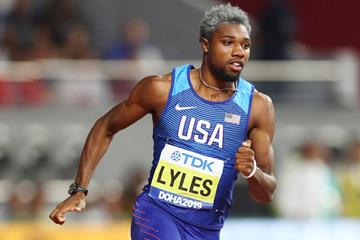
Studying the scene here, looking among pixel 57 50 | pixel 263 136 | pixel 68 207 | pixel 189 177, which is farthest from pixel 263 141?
pixel 57 50

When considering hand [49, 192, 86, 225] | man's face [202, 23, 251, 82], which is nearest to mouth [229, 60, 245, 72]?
man's face [202, 23, 251, 82]

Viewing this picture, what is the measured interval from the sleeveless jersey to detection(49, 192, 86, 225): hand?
48cm

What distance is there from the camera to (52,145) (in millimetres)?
16328

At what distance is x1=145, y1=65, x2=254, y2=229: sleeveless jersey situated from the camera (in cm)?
820

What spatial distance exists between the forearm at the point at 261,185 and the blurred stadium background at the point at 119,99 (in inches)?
214

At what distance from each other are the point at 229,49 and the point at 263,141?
2.14 feet

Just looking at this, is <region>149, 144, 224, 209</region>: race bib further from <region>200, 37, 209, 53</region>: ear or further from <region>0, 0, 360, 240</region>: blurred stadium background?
<region>0, 0, 360, 240</region>: blurred stadium background

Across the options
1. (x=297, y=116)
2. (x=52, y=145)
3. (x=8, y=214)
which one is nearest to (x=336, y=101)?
(x=297, y=116)

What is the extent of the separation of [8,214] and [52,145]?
69.9 inches

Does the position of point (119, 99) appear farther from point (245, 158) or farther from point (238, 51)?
point (245, 158)

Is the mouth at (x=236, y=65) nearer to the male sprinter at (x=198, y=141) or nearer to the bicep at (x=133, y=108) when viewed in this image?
the male sprinter at (x=198, y=141)

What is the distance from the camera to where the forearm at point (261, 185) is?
26.1 ft

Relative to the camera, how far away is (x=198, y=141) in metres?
8.20

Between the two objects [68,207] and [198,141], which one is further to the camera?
[198,141]
